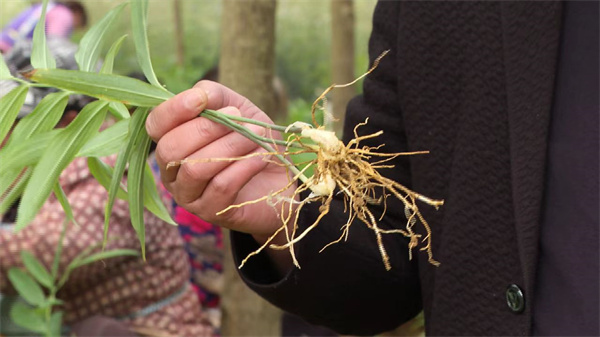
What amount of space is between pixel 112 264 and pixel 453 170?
4.05ft

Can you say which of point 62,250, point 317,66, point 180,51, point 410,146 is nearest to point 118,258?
point 62,250

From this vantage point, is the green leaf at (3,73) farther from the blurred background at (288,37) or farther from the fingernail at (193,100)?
the blurred background at (288,37)

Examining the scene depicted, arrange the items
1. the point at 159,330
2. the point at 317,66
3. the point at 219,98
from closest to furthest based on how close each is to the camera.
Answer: the point at 219,98 → the point at 159,330 → the point at 317,66

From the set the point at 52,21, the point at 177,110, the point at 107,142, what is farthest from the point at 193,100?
the point at 52,21

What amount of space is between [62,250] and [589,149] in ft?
4.65

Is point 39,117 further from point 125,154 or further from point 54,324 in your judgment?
point 54,324

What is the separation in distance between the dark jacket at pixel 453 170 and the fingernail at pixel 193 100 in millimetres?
251

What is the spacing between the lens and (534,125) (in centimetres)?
104

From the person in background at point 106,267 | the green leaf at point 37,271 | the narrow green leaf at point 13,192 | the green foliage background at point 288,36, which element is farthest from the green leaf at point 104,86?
the green foliage background at point 288,36

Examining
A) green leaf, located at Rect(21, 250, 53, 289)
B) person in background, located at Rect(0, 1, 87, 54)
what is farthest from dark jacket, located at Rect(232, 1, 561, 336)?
person in background, located at Rect(0, 1, 87, 54)

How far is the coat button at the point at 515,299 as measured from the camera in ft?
3.54

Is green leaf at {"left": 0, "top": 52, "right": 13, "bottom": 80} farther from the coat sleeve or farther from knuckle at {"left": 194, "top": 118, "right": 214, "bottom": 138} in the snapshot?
the coat sleeve

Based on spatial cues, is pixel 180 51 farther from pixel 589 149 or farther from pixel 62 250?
pixel 589 149

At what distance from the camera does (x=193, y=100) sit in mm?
882
